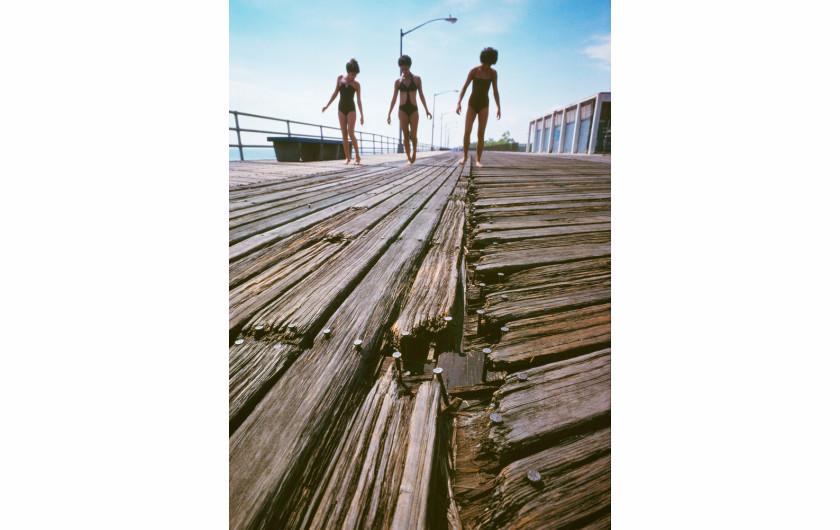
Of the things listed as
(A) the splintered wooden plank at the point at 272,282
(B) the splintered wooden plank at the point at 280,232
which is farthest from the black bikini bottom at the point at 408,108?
(A) the splintered wooden plank at the point at 272,282

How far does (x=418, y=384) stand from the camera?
3.08ft

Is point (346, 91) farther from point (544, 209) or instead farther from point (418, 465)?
point (418, 465)

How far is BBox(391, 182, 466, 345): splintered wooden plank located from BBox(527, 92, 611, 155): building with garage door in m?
11.0

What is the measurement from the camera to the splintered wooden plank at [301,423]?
671mm

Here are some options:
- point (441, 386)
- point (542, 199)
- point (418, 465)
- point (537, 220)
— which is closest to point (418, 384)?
point (441, 386)

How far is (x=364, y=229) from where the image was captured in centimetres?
219

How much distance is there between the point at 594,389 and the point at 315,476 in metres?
0.69

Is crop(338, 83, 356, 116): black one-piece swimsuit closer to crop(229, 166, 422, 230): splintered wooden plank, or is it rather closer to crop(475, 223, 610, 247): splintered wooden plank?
crop(229, 166, 422, 230): splintered wooden plank

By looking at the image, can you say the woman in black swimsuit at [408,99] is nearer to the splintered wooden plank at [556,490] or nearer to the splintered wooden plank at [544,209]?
the splintered wooden plank at [544,209]

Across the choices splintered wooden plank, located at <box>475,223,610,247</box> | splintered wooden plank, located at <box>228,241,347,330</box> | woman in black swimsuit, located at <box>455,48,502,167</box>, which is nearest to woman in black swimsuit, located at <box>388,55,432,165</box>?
woman in black swimsuit, located at <box>455,48,502,167</box>

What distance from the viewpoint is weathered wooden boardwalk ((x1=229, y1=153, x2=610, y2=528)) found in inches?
26.6

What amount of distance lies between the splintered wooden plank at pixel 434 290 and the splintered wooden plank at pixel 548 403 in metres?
0.32

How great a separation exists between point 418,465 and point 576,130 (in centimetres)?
2060
